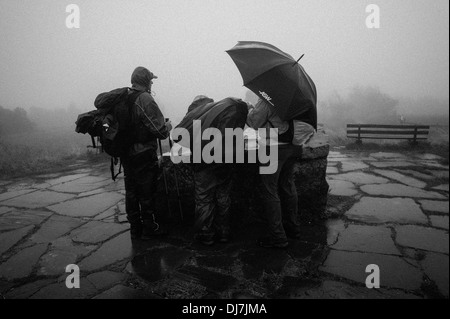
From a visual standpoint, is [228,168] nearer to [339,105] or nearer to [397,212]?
[397,212]

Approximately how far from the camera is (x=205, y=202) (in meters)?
3.46

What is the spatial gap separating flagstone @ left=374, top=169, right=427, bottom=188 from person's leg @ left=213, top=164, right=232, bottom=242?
A: 3.93 m

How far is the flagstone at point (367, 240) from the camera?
3250 millimetres

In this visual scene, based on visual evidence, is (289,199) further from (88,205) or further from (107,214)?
(88,205)

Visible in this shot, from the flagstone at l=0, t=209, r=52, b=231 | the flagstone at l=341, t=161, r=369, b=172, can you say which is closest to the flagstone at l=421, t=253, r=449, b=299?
the flagstone at l=341, t=161, r=369, b=172

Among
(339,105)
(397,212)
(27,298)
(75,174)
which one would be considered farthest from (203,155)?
(339,105)

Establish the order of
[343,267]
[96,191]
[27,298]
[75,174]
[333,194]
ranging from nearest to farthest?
[27,298] → [343,267] → [333,194] → [96,191] → [75,174]

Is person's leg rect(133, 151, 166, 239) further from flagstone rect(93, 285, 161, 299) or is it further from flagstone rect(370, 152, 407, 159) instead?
flagstone rect(370, 152, 407, 159)

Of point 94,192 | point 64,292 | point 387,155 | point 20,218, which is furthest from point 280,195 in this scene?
point 387,155

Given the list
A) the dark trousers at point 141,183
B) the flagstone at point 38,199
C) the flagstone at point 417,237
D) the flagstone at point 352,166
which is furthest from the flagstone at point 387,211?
the flagstone at point 38,199

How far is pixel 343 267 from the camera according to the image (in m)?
2.93

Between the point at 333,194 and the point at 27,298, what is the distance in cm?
473

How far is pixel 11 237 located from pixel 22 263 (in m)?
1.00

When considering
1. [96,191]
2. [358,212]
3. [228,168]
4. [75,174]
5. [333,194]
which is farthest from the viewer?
[75,174]
